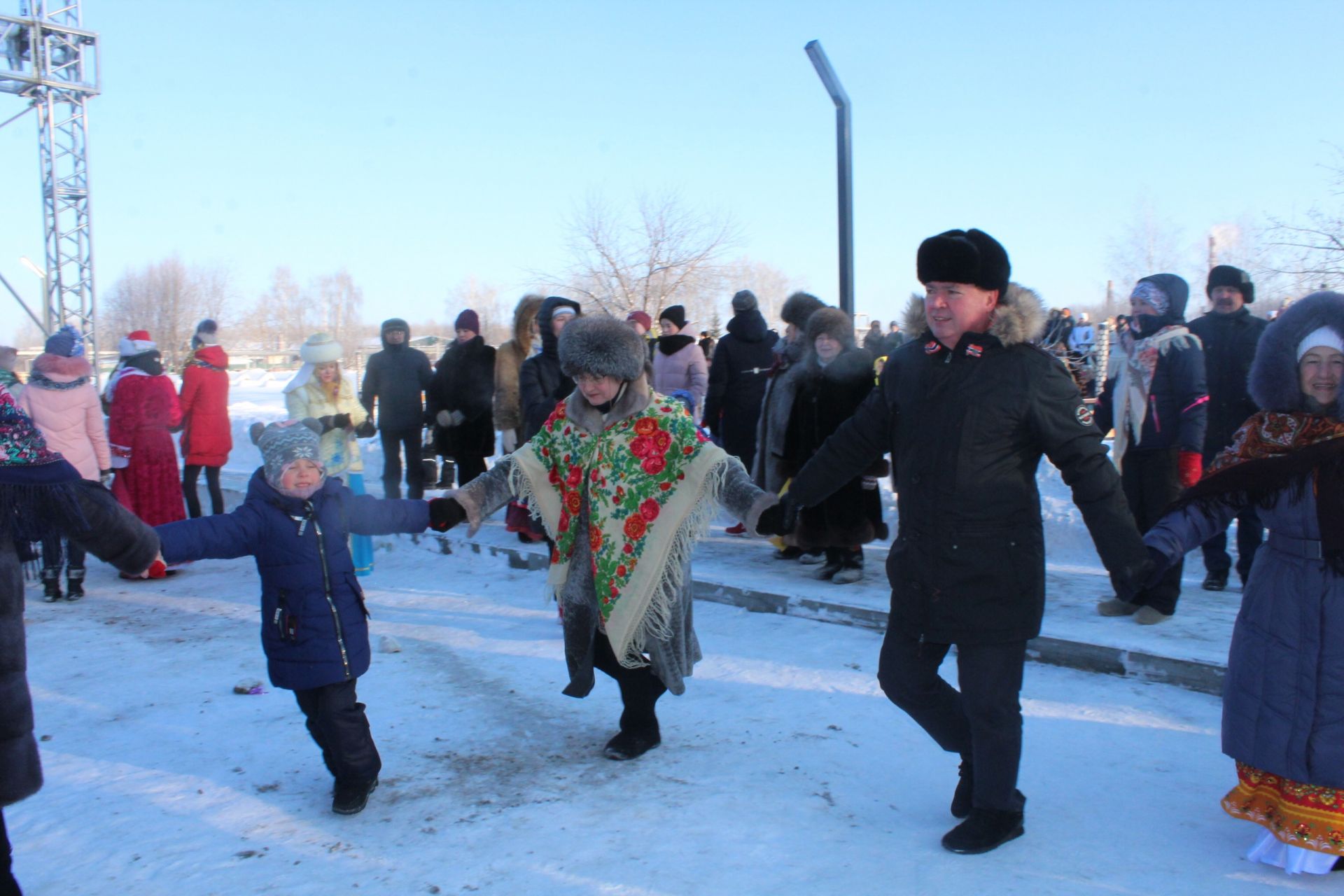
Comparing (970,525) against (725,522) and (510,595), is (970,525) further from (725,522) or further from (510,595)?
(725,522)

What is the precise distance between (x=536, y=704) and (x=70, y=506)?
2.40 meters

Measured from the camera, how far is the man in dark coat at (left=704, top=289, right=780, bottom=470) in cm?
892

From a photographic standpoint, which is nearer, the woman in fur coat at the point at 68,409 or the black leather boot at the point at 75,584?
the woman in fur coat at the point at 68,409

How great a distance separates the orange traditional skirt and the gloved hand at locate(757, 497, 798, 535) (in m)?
1.60

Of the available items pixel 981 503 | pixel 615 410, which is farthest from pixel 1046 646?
pixel 615 410

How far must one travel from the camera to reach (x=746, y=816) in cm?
356

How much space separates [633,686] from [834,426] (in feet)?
10.5

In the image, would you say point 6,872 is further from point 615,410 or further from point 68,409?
point 68,409

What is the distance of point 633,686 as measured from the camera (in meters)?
4.11

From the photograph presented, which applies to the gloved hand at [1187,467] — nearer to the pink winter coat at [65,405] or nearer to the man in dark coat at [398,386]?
the man in dark coat at [398,386]

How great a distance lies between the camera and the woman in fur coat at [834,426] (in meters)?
6.77

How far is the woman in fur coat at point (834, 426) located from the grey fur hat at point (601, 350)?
3.06 meters

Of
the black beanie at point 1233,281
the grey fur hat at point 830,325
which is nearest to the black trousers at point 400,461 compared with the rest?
the grey fur hat at point 830,325

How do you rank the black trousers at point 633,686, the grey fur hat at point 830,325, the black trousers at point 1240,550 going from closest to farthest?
the black trousers at point 633,686 → the black trousers at point 1240,550 → the grey fur hat at point 830,325
